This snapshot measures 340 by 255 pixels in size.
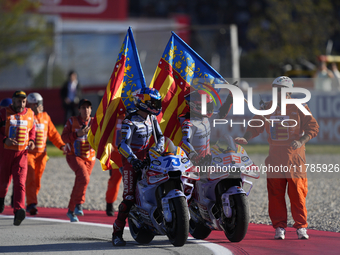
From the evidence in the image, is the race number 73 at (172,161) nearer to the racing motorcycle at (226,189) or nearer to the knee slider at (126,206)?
the racing motorcycle at (226,189)

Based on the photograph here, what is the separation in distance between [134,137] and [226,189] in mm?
1209

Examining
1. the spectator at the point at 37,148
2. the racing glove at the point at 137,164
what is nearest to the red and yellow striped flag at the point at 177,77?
the racing glove at the point at 137,164

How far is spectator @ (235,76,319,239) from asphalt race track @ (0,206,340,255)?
0.86 feet

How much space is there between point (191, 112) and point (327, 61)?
81.1 feet

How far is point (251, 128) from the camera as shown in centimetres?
758

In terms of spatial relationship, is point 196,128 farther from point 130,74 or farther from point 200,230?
point 130,74

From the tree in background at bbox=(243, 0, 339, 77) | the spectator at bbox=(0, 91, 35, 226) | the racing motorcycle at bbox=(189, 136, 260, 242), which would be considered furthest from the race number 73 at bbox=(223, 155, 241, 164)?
the tree in background at bbox=(243, 0, 339, 77)

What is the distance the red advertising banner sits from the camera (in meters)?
37.3

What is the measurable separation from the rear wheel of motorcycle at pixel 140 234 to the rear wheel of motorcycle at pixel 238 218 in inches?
36.6

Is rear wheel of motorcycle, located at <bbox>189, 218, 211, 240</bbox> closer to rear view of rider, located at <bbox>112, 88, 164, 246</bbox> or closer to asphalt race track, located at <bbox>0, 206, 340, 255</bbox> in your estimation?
asphalt race track, located at <bbox>0, 206, 340, 255</bbox>

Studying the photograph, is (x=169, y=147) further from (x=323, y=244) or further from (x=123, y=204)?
(x=323, y=244)

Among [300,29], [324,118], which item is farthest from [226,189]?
[300,29]

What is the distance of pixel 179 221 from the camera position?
19.9 ft

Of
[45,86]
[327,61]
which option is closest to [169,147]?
[45,86]
